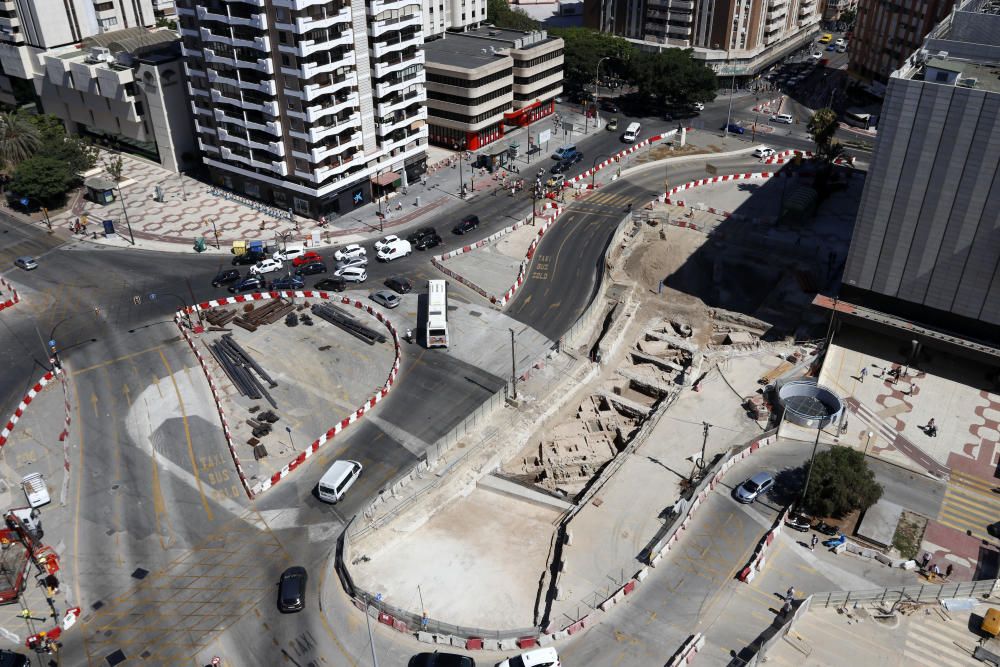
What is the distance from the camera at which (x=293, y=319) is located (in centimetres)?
9519

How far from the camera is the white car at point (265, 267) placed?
105 metres

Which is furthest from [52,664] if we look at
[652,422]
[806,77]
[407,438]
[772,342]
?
[806,77]

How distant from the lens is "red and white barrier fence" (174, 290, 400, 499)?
72.1 metres

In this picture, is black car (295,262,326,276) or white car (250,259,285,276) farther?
black car (295,262,326,276)

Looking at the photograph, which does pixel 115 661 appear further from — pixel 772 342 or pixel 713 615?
pixel 772 342

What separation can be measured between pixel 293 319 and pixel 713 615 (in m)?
58.8

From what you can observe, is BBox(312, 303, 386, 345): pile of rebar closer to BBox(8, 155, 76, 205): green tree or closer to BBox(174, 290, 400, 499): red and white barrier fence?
BBox(174, 290, 400, 499): red and white barrier fence

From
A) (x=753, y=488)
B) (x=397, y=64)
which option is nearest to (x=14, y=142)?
(x=397, y=64)

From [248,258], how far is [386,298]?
77.9 ft

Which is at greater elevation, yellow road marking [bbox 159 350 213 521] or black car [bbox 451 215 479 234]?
black car [bbox 451 215 479 234]

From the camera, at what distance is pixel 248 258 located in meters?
109

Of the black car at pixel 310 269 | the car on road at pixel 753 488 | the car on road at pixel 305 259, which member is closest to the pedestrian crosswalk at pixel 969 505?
the car on road at pixel 753 488

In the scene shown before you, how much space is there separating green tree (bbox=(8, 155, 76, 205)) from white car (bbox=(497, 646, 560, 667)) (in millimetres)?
104748

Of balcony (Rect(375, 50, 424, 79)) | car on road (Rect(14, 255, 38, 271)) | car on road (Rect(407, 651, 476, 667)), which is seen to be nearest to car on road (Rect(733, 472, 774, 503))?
car on road (Rect(407, 651, 476, 667))
